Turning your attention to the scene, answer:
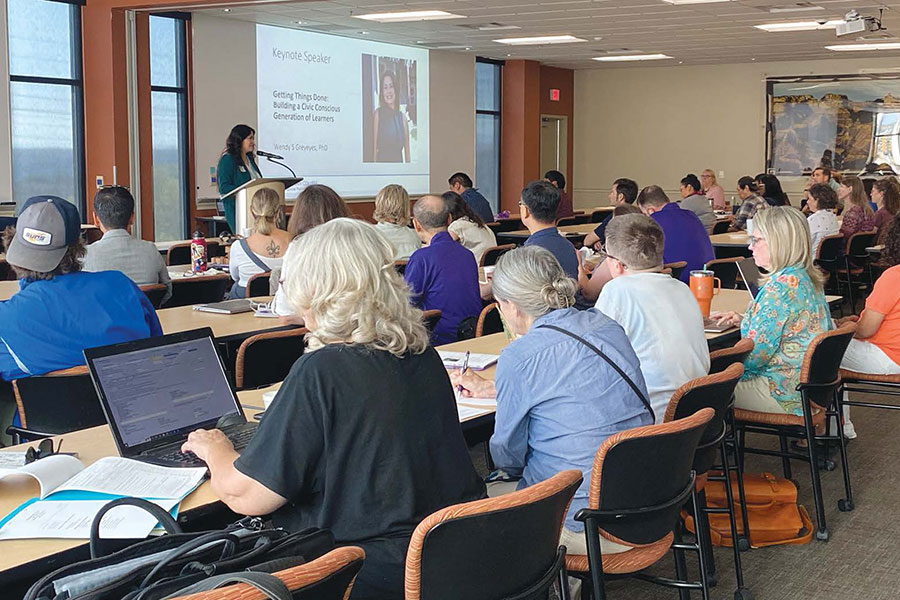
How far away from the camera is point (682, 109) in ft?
57.8

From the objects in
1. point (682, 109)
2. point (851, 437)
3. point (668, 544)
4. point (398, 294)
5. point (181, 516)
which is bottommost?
point (851, 437)

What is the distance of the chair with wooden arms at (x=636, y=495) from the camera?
240cm

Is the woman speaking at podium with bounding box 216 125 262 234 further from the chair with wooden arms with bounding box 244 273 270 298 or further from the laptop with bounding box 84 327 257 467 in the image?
the laptop with bounding box 84 327 257 467

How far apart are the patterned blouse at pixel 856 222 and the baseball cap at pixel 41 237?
27.6 feet

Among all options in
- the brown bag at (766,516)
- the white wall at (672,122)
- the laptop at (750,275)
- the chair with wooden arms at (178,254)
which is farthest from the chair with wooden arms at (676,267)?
the white wall at (672,122)

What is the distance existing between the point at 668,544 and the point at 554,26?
10.3 metres

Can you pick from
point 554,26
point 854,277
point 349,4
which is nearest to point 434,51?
point 554,26

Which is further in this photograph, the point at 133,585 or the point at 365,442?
the point at 365,442

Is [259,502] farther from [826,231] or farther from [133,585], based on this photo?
[826,231]

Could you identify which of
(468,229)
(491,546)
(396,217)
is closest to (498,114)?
(468,229)

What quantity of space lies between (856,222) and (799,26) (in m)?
3.28

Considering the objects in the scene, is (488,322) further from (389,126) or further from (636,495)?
(389,126)

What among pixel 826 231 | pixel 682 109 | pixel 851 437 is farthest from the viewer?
pixel 682 109

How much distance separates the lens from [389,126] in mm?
14359
